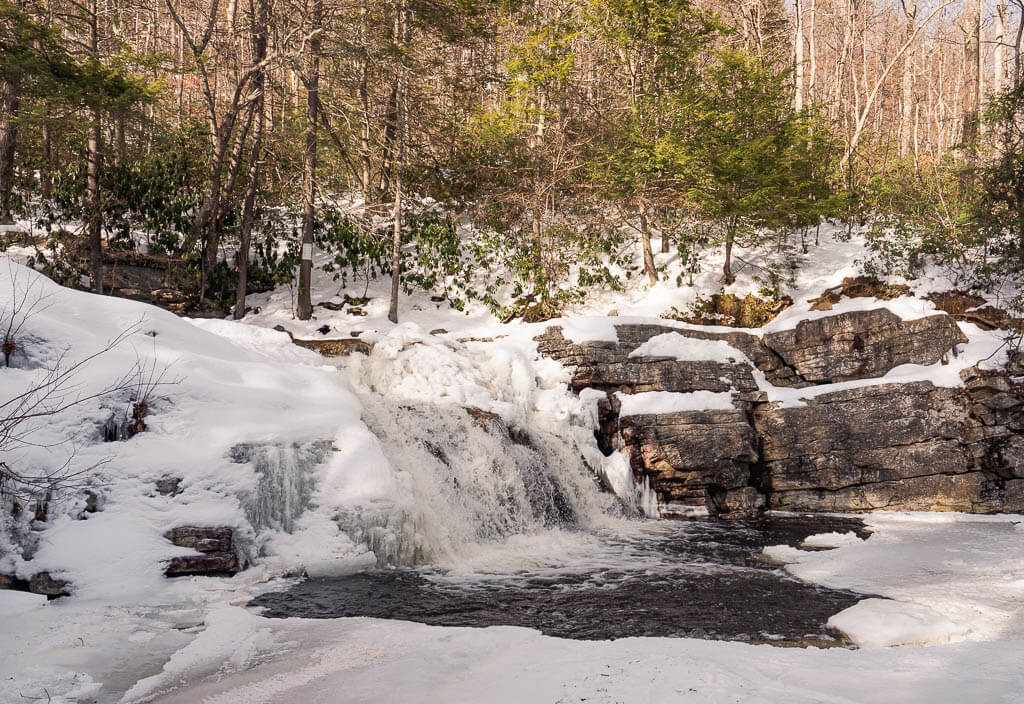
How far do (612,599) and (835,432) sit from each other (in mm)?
6900

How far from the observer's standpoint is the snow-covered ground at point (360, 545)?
12.2 ft

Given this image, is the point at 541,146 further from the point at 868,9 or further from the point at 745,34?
the point at 868,9

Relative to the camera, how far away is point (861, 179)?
2114 centimetres

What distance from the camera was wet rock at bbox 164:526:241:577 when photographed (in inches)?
224

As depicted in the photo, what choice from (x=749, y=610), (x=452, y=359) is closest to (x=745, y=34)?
(x=452, y=359)

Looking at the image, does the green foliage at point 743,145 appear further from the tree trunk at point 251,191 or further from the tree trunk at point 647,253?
the tree trunk at point 251,191

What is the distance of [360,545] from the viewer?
6676 millimetres

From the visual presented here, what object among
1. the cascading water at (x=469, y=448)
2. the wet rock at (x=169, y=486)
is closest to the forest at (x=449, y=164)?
the cascading water at (x=469, y=448)

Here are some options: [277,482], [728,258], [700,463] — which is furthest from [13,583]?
[728,258]

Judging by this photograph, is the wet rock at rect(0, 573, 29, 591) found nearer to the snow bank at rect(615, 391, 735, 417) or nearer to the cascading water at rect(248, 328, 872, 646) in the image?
the cascading water at rect(248, 328, 872, 646)

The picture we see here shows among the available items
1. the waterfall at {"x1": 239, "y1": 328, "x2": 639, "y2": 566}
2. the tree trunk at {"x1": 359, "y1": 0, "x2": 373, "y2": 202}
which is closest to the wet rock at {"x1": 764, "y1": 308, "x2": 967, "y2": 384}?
the waterfall at {"x1": 239, "y1": 328, "x2": 639, "y2": 566}

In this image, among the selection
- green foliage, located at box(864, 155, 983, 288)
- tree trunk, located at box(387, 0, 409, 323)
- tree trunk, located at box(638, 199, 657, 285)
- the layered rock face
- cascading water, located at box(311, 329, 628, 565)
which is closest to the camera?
cascading water, located at box(311, 329, 628, 565)

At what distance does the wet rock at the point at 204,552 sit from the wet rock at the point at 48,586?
0.73 metres

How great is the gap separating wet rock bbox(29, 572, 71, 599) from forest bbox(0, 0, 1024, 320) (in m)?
10.3
